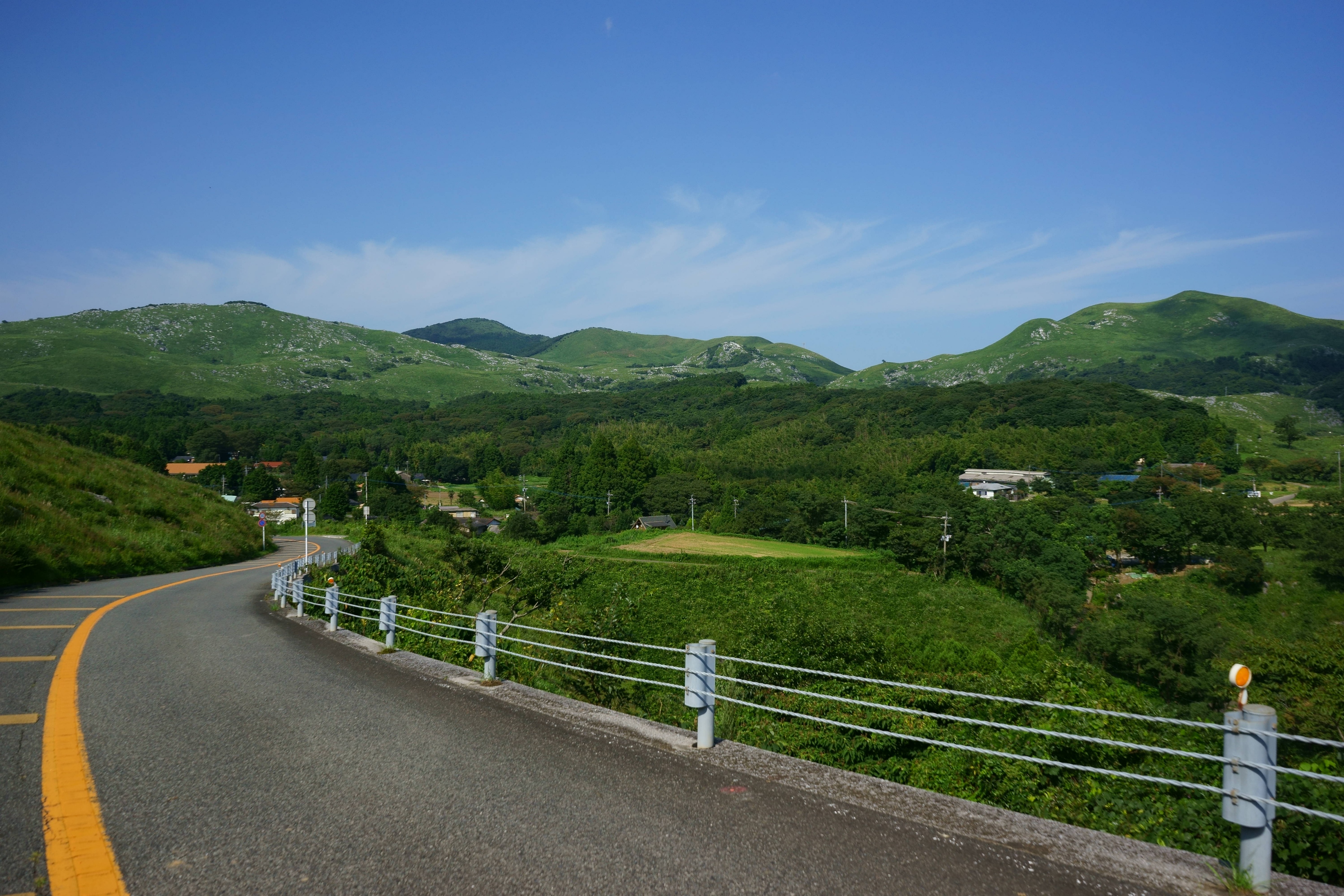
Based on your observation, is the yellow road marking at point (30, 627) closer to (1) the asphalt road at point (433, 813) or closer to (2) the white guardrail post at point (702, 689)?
(1) the asphalt road at point (433, 813)

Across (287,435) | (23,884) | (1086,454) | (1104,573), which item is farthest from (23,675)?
(287,435)

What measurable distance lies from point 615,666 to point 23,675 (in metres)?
11.0

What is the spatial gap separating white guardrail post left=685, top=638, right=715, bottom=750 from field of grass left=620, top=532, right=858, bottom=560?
65163 mm

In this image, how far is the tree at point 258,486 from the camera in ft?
322

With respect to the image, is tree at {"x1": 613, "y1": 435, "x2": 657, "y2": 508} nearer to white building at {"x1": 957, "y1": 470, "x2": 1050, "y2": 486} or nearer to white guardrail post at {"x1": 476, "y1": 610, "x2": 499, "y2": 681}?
white building at {"x1": 957, "y1": 470, "x2": 1050, "y2": 486}

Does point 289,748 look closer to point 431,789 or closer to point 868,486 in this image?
point 431,789

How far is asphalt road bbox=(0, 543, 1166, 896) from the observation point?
152 inches

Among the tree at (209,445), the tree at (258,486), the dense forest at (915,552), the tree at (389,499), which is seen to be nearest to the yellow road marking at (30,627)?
the dense forest at (915,552)

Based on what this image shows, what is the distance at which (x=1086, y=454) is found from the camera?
121 metres

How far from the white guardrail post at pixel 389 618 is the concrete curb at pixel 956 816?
170 inches

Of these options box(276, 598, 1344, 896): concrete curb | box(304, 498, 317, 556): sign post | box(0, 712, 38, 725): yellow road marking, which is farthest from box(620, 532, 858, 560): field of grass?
box(0, 712, 38, 725): yellow road marking

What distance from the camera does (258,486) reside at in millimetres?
98188

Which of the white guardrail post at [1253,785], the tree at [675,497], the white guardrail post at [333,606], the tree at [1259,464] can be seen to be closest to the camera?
the white guardrail post at [1253,785]

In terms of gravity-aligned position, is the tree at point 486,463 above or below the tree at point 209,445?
below
